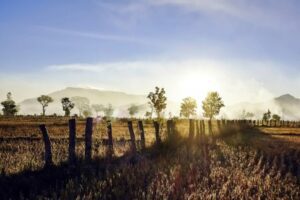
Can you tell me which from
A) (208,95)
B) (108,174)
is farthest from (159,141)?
(208,95)

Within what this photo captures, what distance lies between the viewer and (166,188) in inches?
329

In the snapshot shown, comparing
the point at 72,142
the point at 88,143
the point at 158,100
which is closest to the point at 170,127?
the point at 88,143

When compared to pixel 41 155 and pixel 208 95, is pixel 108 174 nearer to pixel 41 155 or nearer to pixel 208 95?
pixel 41 155

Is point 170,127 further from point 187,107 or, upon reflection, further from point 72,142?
point 187,107

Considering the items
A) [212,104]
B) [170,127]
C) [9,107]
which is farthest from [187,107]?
[170,127]

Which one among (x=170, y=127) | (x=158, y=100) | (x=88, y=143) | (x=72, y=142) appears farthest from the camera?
(x=158, y=100)

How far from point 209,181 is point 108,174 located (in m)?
2.34

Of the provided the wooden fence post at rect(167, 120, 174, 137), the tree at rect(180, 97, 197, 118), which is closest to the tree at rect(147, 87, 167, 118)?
the tree at rect(180, 97, 197, 118)

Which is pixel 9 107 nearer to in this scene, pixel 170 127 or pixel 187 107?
pixel 187 107

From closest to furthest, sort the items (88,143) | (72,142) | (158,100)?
(72,142), (88,143), (158,100)

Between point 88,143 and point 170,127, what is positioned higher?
point 170,127

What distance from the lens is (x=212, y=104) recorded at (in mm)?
187250

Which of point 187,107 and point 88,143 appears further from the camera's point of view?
point 187,107

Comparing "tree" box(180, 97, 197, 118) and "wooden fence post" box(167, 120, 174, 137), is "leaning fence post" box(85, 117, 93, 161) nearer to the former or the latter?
"wooden fence post" box(167, 120, 174, 137)
